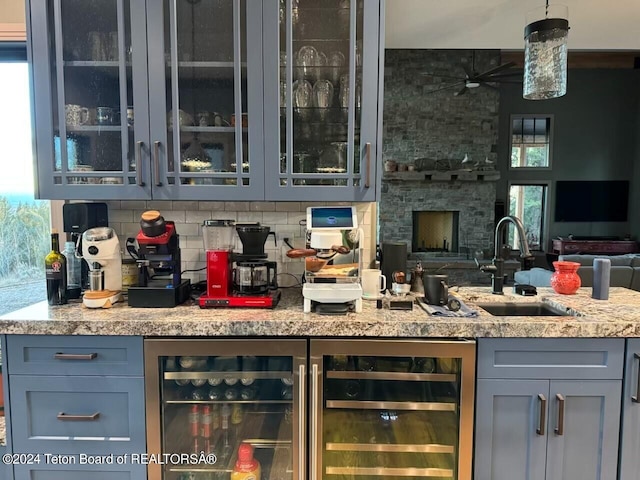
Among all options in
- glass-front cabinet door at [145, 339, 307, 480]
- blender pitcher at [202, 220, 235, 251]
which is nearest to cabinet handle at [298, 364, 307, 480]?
glass-front cabinet door at [145, 339, 307, 480]

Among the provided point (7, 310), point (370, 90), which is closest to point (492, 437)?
point (370, 90)

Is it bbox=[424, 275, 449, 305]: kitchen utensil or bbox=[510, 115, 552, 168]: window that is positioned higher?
bbox=[510, 115, 552, 168]: window

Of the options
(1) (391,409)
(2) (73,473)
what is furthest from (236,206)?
(2) (73,473)

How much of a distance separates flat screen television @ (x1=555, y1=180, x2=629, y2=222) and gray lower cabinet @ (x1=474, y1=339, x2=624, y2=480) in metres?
8.04

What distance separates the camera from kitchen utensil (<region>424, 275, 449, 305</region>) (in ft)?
5.84

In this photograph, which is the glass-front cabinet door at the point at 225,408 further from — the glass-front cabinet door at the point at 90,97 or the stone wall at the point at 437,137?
the stone wall at the point at 437,137

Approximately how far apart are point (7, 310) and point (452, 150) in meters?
6.88

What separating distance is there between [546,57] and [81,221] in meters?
2.76

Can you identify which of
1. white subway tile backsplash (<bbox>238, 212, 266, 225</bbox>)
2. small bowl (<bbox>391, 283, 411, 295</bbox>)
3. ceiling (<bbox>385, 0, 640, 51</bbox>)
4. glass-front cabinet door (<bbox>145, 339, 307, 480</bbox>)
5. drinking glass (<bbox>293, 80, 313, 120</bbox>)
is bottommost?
glass-front cabinet door (<bbox>145, 339, 307, 480</bbox>)

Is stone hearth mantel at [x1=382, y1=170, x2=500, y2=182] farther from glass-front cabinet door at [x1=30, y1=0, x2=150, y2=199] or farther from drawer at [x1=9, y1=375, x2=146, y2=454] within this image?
drawer at [x1=9, y1=375, x2=146, y2=454]

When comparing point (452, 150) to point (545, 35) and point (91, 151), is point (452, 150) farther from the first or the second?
point (91, 151)

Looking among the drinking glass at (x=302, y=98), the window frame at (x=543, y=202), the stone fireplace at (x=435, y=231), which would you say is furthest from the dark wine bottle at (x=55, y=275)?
the window frame at (x=543, y=202)

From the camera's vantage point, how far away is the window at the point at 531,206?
8586 mm

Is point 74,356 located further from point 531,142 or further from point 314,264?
point 531,142
